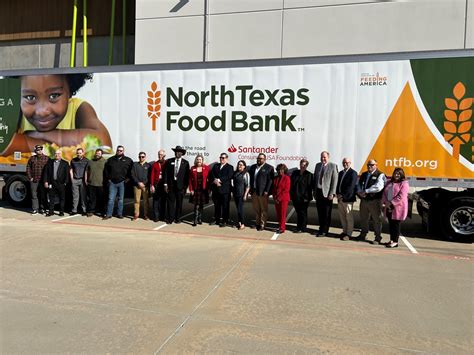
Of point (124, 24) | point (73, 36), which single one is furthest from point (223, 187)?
point (73, 36)

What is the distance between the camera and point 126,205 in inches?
477

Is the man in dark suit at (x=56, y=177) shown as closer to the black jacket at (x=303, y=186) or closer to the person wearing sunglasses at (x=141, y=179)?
the person wearing sunglasses at (x=141, y=179)

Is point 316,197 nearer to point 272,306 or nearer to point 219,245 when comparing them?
point 219,245

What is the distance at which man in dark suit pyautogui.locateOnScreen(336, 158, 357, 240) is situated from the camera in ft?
26.0

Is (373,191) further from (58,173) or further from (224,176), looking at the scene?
(58,173)

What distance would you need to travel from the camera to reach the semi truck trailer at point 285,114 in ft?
25.7

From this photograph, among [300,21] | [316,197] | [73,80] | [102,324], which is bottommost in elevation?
[102,324]

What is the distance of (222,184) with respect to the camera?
29.1 ft

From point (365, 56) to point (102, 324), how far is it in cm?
709

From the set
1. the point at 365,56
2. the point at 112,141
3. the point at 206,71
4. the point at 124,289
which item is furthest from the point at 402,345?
the point at 112,141

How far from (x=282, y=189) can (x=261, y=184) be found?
1.59ft

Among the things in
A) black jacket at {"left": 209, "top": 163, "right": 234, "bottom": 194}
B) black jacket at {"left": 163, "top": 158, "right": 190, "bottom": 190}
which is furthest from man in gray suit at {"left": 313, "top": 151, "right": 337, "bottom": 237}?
black jacket at {"left": 163, "top": 158, "right": 190, "bottom": 190}

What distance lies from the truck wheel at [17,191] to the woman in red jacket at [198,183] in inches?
204

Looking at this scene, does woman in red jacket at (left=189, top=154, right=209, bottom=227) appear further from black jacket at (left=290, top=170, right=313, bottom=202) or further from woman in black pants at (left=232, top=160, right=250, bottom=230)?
black jacket at (left=290, top=170, right=313, bottom=202)
